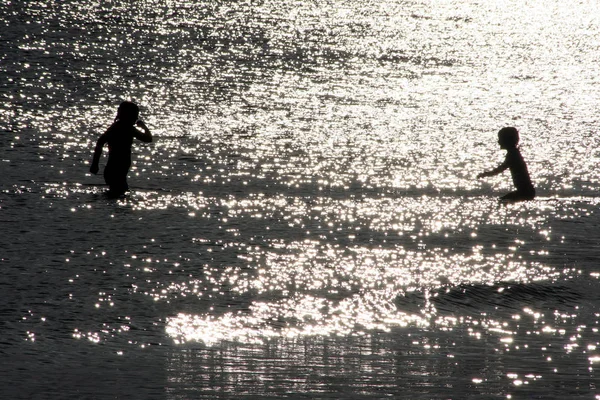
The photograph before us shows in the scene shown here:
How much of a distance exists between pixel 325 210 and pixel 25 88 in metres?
6.99

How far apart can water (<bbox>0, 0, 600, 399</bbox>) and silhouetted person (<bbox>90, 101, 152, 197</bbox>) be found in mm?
264

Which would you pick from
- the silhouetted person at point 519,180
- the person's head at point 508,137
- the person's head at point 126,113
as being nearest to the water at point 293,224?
the silhouetted person at point 519,180

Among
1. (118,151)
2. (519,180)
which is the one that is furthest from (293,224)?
(519,180)

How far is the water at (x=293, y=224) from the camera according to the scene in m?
5.16

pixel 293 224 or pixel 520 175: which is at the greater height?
pixel 520 175

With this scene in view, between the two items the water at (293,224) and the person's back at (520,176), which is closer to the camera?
the water at (293,224)

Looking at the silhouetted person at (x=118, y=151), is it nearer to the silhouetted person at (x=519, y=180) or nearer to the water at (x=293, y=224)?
the water at (x=293, y=224)

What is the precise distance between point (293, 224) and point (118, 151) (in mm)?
2044

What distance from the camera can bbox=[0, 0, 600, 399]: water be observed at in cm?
516

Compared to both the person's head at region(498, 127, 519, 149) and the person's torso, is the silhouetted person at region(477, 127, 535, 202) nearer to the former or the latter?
the person's torso

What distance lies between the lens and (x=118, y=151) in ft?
30.8

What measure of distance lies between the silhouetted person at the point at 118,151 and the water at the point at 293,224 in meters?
0.26

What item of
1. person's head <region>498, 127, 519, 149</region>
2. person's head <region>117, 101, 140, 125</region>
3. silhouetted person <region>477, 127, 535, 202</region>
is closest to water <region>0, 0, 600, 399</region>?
silhouetted person <region>477, 127, 535, 202</region>

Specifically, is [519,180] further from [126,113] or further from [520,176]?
[126,113]
